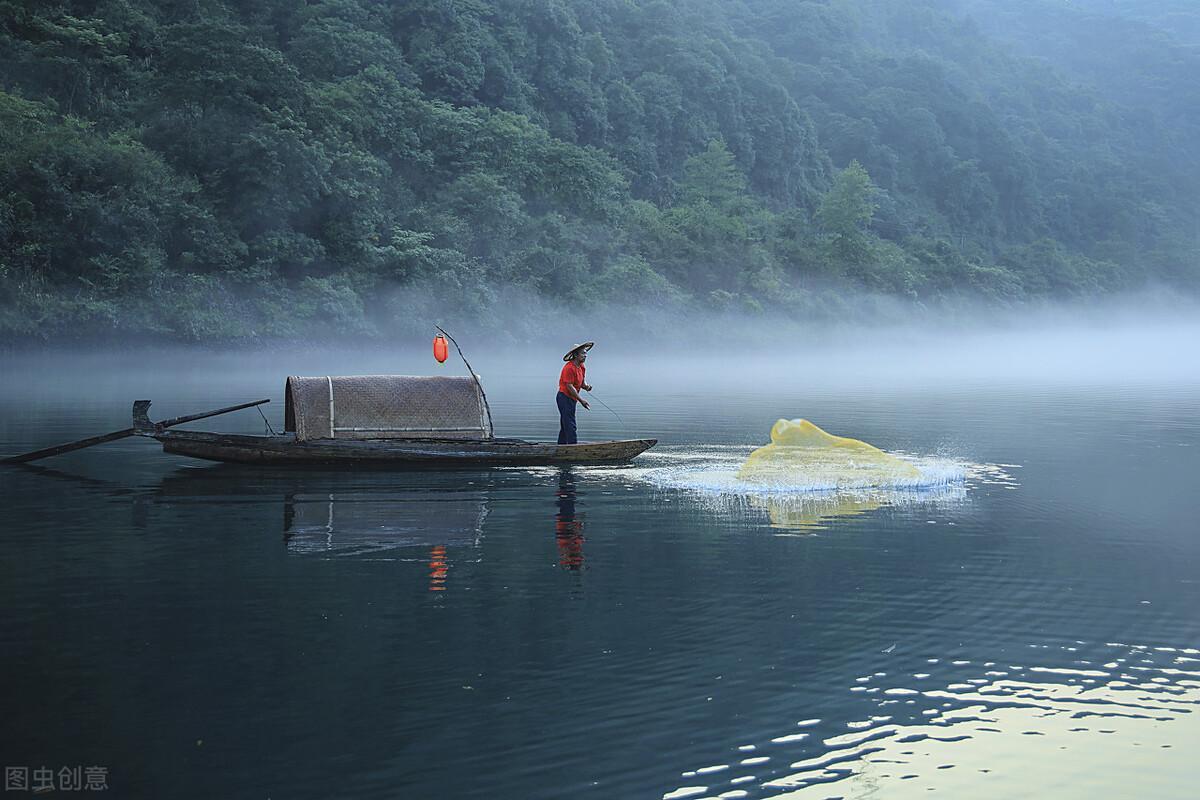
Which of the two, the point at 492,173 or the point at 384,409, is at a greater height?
the point at 492,173

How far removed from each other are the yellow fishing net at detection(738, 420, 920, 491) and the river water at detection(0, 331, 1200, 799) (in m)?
0.51

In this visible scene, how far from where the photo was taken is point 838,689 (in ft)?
26.4

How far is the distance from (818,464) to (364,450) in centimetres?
629

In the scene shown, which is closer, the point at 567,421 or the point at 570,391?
the point at 570,391

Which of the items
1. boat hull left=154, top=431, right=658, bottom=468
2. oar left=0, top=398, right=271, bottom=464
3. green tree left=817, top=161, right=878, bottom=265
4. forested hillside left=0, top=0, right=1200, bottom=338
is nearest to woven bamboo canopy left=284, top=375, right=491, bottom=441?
boat hull left=154, top=431, right=658, bottom=468

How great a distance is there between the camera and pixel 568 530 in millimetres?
13555

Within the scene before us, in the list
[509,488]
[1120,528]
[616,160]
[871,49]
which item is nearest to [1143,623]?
[1120,528]

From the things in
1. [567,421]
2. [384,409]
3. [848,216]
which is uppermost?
[848,216]

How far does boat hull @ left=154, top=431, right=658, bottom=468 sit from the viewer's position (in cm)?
1817

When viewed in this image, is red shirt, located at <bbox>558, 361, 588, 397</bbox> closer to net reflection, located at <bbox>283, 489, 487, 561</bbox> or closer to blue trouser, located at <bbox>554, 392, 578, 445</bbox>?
blue trouser, located at <bbox>554, 392, 578, 445</bbox>

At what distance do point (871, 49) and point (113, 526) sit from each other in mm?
144653

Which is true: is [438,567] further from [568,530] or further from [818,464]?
[818,464]

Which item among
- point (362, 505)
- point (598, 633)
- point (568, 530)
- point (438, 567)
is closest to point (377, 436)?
point (362, 505)

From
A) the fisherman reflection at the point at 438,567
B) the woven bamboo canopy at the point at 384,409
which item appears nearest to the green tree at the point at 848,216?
the woven bamboo canopy at the point at 384,409
